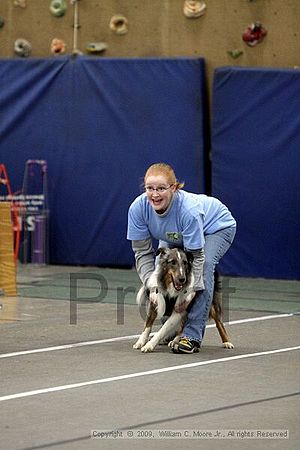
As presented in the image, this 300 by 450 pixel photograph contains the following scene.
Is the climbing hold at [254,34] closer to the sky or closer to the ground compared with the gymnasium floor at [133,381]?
closer to the sky

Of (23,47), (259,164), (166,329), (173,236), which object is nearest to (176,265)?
(173,236)

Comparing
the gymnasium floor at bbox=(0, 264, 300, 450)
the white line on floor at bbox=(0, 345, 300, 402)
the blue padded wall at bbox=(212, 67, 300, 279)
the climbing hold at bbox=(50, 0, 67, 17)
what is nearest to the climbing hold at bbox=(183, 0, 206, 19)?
the blue padded wall at bbox=(212, 67, 300, 279)

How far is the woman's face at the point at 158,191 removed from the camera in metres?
8.48

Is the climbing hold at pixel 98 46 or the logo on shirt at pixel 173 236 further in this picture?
the climbing hold at pixel 98 46

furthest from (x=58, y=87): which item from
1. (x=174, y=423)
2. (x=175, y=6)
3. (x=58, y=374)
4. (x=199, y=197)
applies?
(x=174, y=423)

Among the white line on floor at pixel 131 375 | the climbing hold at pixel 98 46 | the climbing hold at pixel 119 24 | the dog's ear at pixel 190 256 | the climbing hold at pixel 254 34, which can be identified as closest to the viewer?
the white line on floor at pixel 131 375

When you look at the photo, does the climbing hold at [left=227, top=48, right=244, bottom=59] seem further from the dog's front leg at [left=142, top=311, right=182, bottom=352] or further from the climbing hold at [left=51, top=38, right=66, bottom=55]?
the dog's front leg at [left=142, top=311, right=182, bottom=352]

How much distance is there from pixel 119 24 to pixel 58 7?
102 cm

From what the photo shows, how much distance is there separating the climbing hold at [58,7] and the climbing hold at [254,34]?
286 centimetres

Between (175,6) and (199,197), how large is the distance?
6.83 m

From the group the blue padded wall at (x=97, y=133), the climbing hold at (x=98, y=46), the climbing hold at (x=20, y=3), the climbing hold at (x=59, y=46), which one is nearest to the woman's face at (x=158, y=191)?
the blue padded wall at (x=97, y=133)

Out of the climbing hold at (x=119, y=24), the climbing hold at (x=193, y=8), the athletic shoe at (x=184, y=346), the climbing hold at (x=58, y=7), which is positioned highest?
the climbing hold at (x=58, y=7)

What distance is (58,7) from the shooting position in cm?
1616

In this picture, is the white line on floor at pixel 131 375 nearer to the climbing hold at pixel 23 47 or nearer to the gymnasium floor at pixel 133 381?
the gymnasium floor at pixel 133 381
